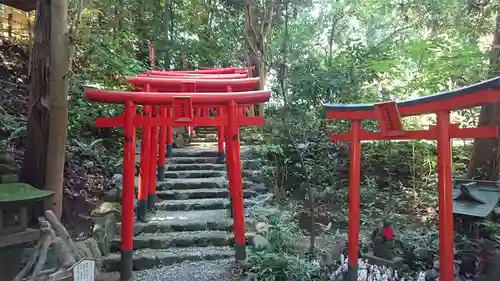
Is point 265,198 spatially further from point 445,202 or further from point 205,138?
point 205,138

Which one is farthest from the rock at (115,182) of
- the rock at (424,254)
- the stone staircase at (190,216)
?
the rock at (424,254)

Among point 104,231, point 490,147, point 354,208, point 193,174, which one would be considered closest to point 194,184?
point 193,174

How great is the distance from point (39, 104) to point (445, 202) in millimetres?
4638

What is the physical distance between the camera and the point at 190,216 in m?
6.38

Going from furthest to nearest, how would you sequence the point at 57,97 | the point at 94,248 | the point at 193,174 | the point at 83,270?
1. the point at 193,174
2. the point at 94,248
3. the point at 57,97
4. the point at 83,270

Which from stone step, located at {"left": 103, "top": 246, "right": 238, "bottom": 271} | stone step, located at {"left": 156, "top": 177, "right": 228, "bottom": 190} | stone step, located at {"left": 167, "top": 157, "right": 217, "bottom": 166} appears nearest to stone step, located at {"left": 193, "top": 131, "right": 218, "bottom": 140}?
stone step, located at {"left": 167, "top": 157, "right": 217, "bottom": 166}

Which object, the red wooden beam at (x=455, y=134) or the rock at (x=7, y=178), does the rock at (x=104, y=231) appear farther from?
the red wooden beam at (x=455, y=134)

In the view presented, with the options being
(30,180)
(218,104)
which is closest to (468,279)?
(218,104)

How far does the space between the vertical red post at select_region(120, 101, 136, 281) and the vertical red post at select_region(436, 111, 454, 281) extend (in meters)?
3.43

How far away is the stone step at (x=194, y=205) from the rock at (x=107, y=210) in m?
0.87

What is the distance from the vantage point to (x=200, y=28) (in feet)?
41.5

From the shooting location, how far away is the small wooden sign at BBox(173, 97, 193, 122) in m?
4.55

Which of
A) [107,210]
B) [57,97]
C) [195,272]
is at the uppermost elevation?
[57,97]

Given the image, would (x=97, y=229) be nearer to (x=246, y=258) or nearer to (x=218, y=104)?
(x=246, y=258)
